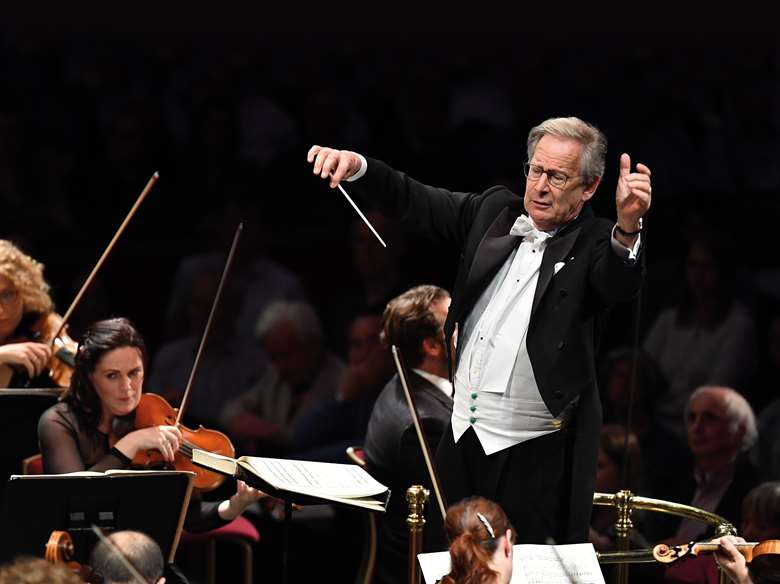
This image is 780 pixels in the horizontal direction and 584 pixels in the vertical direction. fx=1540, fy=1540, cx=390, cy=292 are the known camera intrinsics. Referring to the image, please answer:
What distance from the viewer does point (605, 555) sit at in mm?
3467

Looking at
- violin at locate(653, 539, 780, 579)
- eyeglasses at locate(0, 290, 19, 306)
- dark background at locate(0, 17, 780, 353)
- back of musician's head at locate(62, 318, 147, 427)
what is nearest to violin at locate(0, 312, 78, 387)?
eyeglasses at locate(0, 290, 19, 306)

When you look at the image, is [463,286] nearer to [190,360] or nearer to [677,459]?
[677,459]

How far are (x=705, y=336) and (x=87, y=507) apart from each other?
3.03m

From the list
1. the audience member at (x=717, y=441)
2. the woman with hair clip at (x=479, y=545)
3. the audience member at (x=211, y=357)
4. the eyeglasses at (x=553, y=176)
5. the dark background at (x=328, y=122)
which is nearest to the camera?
the woman with hair clip at (x=479, y=545)

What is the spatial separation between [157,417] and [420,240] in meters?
2.08

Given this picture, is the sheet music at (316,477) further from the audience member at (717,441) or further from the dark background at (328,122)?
the dark background at (328,122)

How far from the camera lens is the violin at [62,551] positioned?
11.1 ft

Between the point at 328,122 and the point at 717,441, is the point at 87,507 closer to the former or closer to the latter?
the point at 717,441

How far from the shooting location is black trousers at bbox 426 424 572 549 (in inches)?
135

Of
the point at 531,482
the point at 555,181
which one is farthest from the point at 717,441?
the point at 555,181

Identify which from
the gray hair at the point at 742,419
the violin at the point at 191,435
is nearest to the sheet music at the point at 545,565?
the violin at the point at 191,435

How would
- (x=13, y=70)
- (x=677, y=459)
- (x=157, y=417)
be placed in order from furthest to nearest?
(x=13, y=70), (x=677, y=459), (x=157, y=417)

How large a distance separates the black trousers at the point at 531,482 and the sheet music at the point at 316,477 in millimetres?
308

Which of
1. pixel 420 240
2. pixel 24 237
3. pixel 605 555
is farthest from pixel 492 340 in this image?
pixel 24 237
